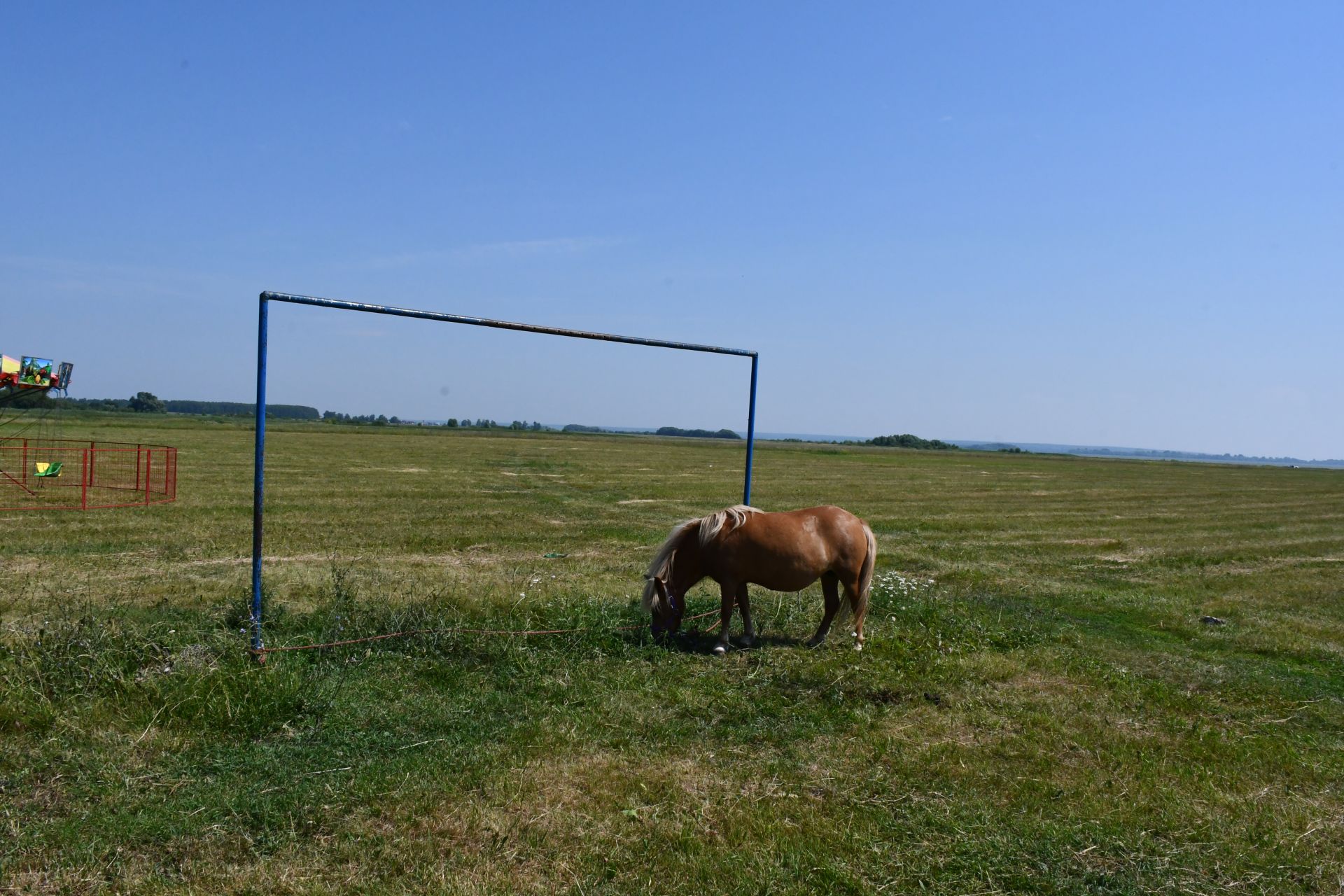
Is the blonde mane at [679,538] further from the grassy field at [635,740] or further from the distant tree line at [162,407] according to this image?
the distant tree line at [162,407]

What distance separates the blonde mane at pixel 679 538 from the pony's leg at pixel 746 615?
0.59 m

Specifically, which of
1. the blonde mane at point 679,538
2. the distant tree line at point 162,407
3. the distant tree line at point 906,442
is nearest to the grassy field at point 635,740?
the blonde mane at point 679,538

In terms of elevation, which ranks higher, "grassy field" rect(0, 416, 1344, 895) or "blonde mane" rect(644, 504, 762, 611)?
"blonde mane" rect(644, 504, 762, 611)

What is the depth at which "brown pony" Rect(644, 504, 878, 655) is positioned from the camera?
7727 millimetres

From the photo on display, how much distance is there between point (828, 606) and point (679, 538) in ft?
5.71

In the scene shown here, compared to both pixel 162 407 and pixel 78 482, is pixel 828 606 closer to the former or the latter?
pixel 78 482

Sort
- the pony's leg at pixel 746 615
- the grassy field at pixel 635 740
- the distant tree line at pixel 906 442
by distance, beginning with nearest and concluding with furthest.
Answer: the grassy field at pixel 635 740, the pony's leg at pixel 746 615, the distant tree line at pixel 906 442

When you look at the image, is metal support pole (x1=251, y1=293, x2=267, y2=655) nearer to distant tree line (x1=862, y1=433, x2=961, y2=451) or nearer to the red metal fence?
the red metal fence

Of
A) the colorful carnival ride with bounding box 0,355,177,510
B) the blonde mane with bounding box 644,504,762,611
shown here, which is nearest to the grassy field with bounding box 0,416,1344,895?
the blonde mane with bounding box 644,504,762,611

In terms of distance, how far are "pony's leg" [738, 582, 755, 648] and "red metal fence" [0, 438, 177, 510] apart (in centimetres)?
1448

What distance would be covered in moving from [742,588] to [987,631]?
113 inches

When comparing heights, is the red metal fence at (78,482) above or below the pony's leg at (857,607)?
below

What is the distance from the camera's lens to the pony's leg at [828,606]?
8219mm

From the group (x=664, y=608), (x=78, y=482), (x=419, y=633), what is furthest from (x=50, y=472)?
(x=664, y=608)
